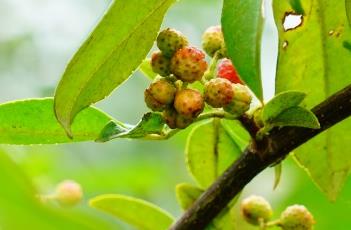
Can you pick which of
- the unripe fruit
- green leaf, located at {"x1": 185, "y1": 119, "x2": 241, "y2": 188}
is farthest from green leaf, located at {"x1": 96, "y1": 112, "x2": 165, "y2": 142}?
the unripe fruit

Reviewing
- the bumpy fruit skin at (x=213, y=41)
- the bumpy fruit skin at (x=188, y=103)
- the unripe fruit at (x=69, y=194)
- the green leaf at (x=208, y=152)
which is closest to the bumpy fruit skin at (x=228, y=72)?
the bumpy fruit skin at (x=213, y=41)

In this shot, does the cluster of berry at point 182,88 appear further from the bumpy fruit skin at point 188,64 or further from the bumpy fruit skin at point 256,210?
the bumpy fruit skin at point 256,210

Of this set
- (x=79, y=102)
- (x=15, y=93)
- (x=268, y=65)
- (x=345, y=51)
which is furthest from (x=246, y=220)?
(x=15, y=93)

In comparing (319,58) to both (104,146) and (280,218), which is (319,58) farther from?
(104,146)

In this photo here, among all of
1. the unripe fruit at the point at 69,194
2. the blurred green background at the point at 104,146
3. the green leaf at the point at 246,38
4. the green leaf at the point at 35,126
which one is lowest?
the blurred green background at the point at 104,146

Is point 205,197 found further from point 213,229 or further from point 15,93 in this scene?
point 15,93

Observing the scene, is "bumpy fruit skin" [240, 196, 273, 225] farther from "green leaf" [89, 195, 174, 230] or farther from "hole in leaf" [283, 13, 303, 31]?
"hole in leaf" [283, 13, 303, 31]
